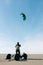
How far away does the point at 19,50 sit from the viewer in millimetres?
29406

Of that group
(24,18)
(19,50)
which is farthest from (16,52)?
(24,18)

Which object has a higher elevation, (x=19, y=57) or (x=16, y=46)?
(x=16, y=46)

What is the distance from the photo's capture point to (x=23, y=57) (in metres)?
29.7

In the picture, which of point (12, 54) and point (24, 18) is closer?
point (24, 18)

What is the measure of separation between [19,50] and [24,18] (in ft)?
17.0

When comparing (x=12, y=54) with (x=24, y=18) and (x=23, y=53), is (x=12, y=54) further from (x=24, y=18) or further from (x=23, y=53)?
(x=24, y=18)

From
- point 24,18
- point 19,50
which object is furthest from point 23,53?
point 24,18

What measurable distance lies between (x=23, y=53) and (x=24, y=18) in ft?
17.7

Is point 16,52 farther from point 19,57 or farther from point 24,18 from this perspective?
point 24,18

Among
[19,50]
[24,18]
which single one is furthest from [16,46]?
[24,18]

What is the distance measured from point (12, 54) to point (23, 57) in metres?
2.04

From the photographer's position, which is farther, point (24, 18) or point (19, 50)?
point (19, 50)

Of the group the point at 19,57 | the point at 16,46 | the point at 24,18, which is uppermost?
the point at 24,18

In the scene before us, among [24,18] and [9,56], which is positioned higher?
[24,18]
